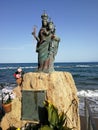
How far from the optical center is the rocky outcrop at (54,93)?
21.2 feet

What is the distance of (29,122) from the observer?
6.55 metres

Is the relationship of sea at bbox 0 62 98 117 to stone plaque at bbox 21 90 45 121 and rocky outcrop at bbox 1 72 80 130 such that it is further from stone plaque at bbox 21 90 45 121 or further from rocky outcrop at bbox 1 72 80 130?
stone plaque at bbox 21 90 45 121

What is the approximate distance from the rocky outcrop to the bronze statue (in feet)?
0.86

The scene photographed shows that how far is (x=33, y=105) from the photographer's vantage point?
6.48 m

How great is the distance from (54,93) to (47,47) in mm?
1209

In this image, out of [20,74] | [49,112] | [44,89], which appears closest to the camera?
[49,112]

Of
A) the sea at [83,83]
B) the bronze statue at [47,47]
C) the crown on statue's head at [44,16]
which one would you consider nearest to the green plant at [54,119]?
the sea at [83,83]

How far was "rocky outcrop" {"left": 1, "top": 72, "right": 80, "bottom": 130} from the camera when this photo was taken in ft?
21.2

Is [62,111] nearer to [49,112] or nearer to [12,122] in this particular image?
[49,112]

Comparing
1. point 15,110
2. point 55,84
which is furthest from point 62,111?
point 15,110

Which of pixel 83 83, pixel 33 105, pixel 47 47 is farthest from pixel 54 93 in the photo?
pixel 83 83

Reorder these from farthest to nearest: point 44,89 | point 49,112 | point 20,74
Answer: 1. point 20,74
2. point 44,89
3. point 49,112

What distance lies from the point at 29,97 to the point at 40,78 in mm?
546

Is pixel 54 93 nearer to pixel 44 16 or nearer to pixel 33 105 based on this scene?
pixel 33 105
